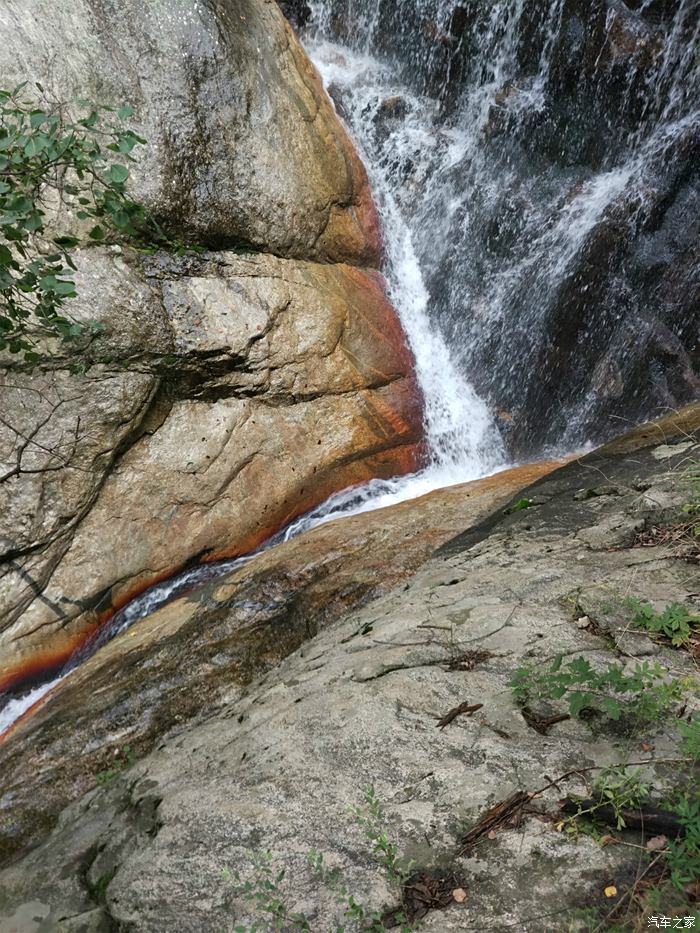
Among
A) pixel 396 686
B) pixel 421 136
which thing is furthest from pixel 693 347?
pixel 396 686

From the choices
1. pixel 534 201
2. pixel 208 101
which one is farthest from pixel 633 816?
pixel 534 201

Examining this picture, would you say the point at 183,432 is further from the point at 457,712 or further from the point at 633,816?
the point at 633,816

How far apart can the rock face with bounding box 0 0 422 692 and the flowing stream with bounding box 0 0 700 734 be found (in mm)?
431

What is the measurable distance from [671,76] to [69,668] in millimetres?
7483

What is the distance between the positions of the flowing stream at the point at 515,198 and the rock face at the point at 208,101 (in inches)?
45.5

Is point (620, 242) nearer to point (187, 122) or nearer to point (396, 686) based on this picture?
point (187, 122)

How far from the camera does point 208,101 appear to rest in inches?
239

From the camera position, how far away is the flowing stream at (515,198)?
657 cm

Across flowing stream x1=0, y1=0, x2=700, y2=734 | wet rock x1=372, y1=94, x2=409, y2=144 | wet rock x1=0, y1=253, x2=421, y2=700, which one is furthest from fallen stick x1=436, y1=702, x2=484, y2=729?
wet rock x1=372, y1=94, x2=409, y2=144

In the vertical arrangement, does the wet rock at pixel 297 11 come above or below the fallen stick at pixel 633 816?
above

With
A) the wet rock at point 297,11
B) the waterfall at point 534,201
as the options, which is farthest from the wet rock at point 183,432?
the wet rock at point 297,11

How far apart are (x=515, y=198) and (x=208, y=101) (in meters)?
3.28

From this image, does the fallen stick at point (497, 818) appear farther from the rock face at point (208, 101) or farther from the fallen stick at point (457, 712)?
the rock face at point (208, 101)

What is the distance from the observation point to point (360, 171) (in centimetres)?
764
